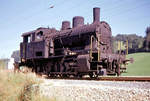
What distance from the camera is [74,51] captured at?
1292cm

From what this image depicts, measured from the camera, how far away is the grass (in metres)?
7.26

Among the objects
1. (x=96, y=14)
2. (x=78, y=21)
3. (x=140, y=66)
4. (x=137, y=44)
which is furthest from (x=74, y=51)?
(x=140, y=66)

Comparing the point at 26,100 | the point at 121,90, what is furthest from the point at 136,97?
the point at 26,100

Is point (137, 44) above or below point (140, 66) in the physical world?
above

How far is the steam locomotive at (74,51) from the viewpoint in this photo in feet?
36.2

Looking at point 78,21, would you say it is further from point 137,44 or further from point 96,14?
point 137,44

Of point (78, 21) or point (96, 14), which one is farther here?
point (78, 21)

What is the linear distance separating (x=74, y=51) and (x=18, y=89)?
17.6 ft

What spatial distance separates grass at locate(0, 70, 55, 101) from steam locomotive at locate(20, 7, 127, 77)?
3356 mm

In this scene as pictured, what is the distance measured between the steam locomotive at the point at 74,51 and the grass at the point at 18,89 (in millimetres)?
3356

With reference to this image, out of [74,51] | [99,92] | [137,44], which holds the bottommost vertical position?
[99,92]

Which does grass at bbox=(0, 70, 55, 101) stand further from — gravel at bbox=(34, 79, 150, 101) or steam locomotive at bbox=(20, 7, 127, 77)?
steam locomotive at bbox=(20, 7, 127, 77)

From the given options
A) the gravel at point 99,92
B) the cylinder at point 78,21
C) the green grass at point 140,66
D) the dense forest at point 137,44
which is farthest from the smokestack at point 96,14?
the gravel at point 99,92

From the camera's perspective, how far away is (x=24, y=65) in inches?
663
